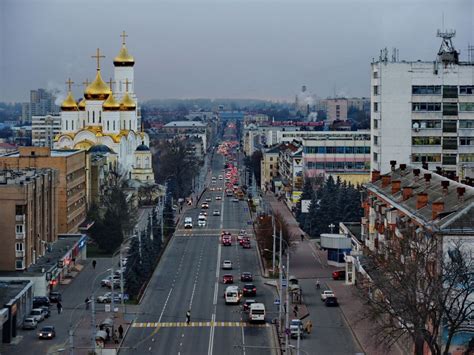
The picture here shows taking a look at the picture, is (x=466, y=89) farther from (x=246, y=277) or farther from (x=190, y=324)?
(x=190, y=324)

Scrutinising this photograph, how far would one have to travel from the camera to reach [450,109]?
1464 inches

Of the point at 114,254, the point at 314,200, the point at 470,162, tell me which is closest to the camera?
the point at 470,162

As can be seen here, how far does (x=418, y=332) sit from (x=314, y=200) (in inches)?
1137

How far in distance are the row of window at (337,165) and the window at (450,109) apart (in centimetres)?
2374

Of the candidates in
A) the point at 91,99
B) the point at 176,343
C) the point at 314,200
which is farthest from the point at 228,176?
the point at 176,343

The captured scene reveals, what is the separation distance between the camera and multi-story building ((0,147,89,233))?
41.8m

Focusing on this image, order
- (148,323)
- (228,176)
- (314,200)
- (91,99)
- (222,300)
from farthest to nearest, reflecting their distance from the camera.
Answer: (228,176) < (91,99) < (314,200) < (222,300) < (148,323)

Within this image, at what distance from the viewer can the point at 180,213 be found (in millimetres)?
59531

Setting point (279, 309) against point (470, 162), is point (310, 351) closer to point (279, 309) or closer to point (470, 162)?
point (279, 309)

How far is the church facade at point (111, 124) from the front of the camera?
216 feet

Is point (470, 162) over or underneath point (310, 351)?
over

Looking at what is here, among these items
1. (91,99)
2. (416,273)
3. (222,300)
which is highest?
(91,99)

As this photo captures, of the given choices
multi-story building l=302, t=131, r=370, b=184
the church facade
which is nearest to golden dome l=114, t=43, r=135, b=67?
the church facade

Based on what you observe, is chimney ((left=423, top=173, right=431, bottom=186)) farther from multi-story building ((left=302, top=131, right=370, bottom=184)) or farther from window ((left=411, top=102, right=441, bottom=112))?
multi-story building ((left=302, top=131, right=370, bottom=184))
